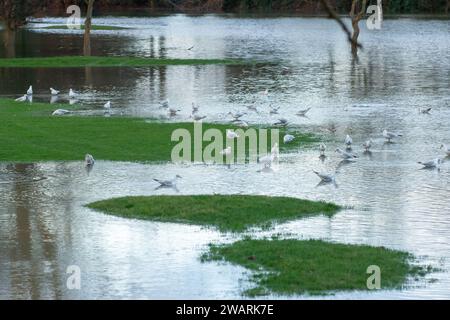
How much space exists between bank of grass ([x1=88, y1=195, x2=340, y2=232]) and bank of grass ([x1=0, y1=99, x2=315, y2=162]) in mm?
4597

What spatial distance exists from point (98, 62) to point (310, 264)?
115 feet

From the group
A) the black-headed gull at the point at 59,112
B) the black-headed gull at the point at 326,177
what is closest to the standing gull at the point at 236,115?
the black-headed gull at the point at 59,112

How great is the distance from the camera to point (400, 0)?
101125mm

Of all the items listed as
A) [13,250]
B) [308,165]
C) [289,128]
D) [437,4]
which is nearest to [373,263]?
[13,250]

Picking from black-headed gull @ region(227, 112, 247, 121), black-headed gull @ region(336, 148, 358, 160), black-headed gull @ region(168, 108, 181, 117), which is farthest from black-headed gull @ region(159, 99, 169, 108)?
black-headed gull @ region(336, 148, 358, 160)

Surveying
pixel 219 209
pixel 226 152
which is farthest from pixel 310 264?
pixel 226 152

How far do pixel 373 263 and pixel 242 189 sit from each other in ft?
19.8

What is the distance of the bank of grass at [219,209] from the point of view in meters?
17.4

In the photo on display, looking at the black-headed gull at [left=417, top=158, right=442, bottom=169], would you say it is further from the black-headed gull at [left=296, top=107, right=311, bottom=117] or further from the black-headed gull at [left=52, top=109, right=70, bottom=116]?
the black-headed gull at [left=52, top=109, right=70, bottom=116]

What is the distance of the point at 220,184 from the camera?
20688 mm

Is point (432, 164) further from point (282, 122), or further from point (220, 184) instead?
point (282, 122)

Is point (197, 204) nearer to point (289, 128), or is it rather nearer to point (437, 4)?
point (289, 128)

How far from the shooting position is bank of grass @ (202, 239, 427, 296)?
1355 centimetres

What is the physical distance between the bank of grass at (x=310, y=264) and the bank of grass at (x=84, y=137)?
825cm
